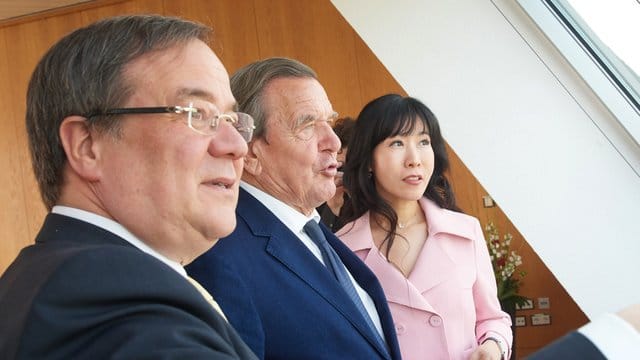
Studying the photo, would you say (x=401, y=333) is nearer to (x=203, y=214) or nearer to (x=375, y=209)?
(x=375, y=209)

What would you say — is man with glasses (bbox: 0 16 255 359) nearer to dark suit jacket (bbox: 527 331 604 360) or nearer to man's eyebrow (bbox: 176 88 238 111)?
man's eyebrow (bbox: 176 88 238 111)

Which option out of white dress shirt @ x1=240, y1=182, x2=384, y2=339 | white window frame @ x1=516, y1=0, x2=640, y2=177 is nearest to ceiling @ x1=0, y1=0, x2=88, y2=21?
white window frame @ x1=516, y1=0, x2=640, y2=177

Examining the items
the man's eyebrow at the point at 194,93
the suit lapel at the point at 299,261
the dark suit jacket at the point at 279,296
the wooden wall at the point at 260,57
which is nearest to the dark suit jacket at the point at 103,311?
the man's eyebrow at the point at 194,93

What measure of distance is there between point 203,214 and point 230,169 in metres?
0.10

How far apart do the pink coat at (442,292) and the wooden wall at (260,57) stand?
366 centimetres

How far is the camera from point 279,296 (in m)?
1.76

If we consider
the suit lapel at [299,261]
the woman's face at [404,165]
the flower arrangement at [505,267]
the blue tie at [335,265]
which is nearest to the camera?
the suit lapel at [299,261]

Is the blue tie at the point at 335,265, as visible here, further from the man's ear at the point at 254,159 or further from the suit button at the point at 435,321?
the suit button at the point at 435,321

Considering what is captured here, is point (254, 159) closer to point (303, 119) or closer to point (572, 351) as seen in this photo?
point (303, 119)

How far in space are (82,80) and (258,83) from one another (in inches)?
37.2

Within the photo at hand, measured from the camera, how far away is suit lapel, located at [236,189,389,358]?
1.81m

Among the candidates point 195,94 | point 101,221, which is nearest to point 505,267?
point 195,94

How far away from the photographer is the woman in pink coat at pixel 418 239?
2416 mm

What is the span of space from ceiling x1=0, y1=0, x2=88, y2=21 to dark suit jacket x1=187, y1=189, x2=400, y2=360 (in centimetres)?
615
